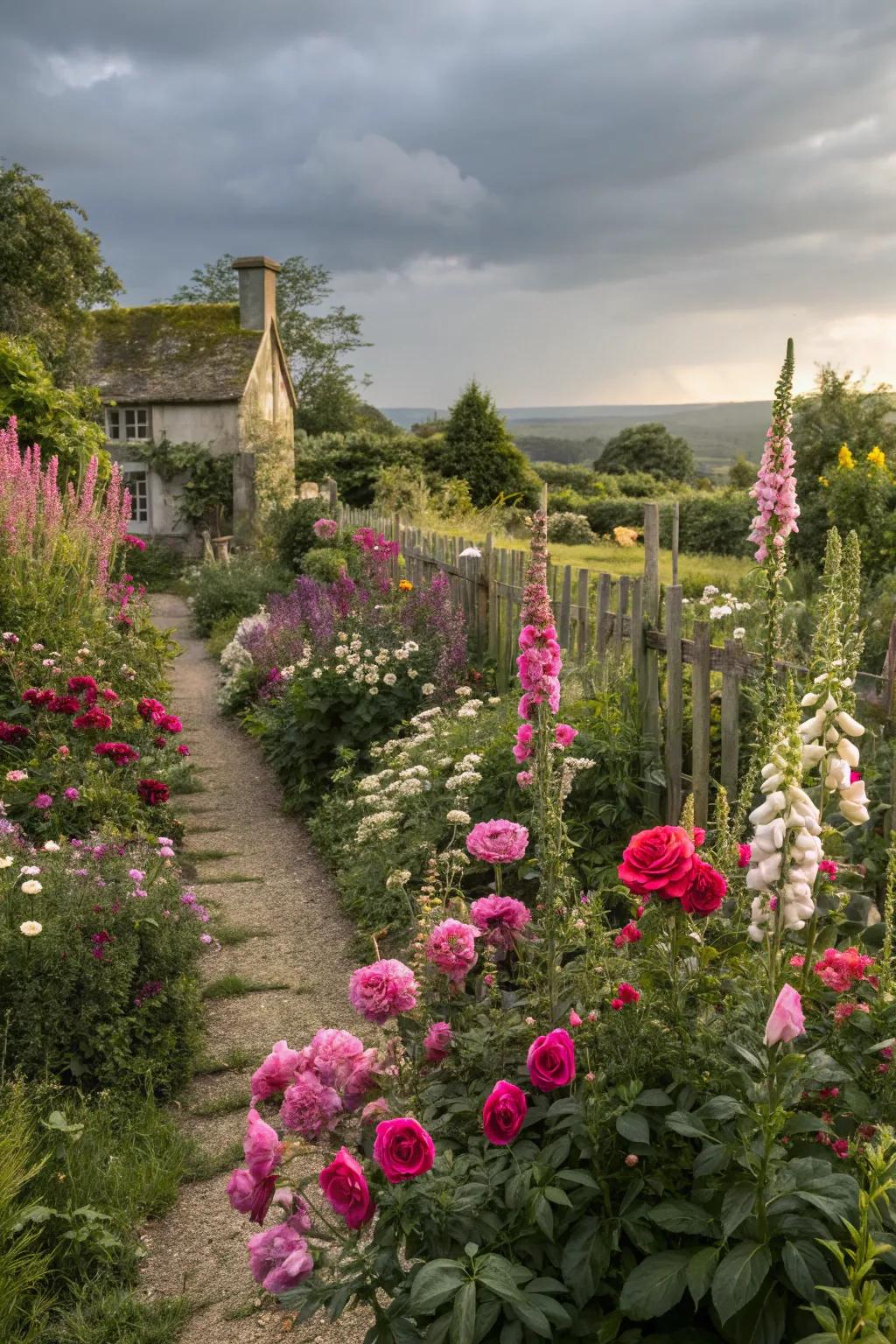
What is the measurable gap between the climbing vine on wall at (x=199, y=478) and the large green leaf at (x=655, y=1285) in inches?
893

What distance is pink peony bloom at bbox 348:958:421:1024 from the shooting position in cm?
230

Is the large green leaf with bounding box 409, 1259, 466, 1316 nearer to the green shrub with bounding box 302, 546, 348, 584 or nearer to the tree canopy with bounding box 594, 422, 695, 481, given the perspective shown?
the green shrub with bounding box 302, 546, 348, 584

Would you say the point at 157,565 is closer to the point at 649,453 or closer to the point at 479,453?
the point at 479,453

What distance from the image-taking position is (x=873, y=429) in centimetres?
1659

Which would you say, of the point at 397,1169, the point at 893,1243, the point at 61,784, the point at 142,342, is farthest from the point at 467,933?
the point at 142,342

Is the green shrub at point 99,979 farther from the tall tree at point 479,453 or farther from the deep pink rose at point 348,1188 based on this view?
the tall tree at point 479,453

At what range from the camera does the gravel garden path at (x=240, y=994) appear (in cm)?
294

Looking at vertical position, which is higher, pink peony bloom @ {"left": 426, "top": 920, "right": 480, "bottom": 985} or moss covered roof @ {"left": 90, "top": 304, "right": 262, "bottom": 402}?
moss covered roof @ {"left": 90, "top": 304, "right": 262, "bottom": 402}

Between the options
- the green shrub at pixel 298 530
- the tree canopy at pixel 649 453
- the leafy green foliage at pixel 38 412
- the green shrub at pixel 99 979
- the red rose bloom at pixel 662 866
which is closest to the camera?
the red rose bloom at pixel 662 866

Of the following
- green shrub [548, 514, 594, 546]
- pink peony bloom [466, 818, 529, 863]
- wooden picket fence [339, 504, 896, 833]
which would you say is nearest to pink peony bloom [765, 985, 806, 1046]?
pink peony bloom [466, 818, 529, 863]

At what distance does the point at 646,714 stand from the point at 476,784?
3.41 ft

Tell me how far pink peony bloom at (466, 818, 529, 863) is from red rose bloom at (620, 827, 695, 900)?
0.67 m

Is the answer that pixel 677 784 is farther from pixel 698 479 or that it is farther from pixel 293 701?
pixel 698 479

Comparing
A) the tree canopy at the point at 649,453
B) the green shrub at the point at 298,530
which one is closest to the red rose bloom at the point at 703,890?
the green shrub at the point at 298,530
